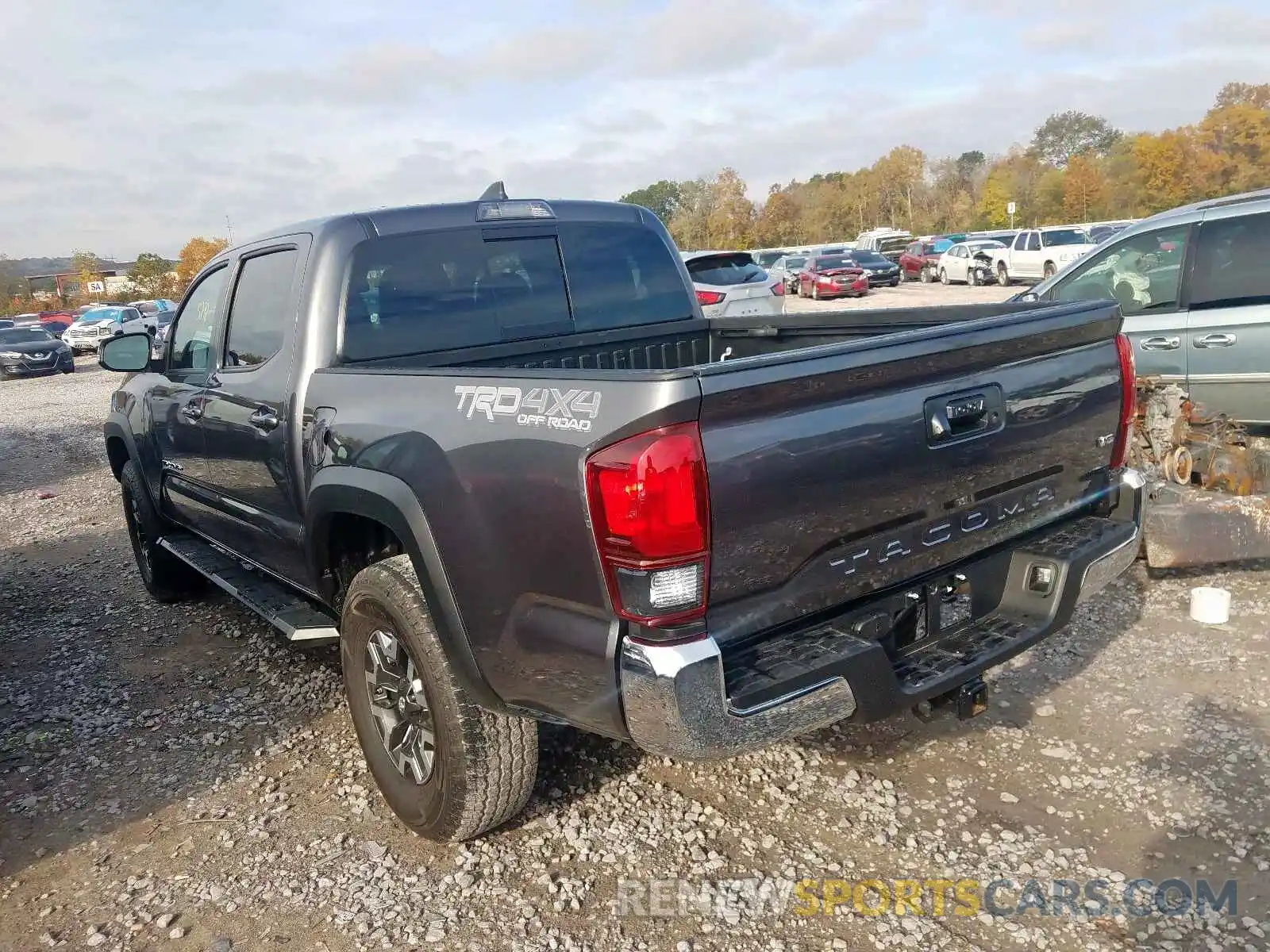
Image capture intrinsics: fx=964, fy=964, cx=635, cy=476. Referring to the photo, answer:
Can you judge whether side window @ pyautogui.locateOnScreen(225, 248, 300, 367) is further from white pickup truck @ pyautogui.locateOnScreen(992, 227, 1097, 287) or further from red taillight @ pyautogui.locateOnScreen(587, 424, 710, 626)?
white pickup truck @ pyautogui.locateOnScreen(992, 227, 1097, 287)

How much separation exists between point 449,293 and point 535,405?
1.50 m

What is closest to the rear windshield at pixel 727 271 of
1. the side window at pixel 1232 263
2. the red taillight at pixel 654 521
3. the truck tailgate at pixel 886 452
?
the side window at pixel 1232 263

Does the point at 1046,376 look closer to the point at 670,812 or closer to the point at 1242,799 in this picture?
the point at 1242,799

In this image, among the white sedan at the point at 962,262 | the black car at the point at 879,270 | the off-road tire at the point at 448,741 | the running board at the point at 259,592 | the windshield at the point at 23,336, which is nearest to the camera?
the off-road tire at the point at 448,741

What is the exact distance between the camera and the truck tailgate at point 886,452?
2273 mm

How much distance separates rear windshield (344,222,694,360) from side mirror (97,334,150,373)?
1979 millimetres

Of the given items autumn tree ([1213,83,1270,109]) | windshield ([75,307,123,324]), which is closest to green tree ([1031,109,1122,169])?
autumn tree ([1213,83,1270,109])

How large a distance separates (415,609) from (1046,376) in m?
2.04

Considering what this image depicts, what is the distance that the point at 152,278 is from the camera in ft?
234

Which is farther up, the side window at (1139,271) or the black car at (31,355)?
the side window at (1139,271)

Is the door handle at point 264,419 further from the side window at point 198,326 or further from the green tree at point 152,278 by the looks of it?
the green tree at point 152,278

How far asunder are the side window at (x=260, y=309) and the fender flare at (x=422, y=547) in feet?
3.16

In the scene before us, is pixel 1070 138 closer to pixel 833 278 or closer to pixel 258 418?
pixel 833 278

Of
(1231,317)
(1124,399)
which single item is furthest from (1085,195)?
(1124,399)
